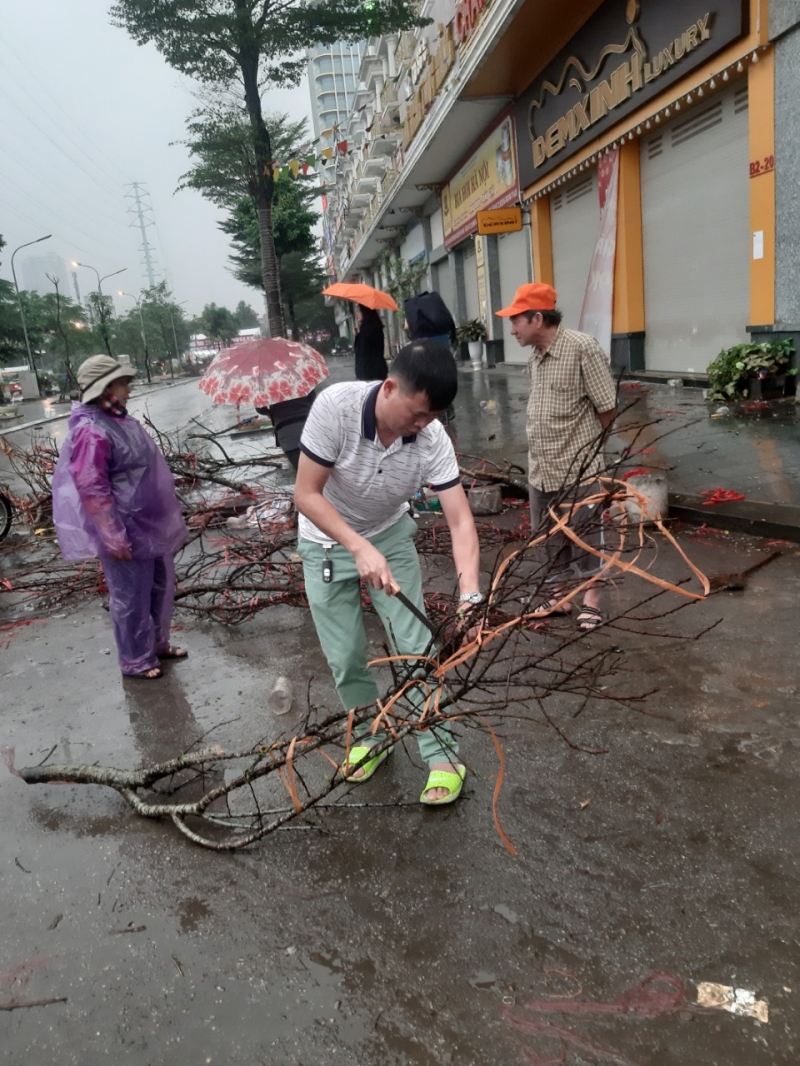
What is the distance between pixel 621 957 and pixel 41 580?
5.52 metres

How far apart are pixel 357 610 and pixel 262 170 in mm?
14849

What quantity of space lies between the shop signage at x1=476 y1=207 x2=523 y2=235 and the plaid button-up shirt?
50.4 ft

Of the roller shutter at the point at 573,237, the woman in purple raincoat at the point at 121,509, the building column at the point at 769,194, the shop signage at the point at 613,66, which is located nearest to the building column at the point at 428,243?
the shop signage at the point at 613,66

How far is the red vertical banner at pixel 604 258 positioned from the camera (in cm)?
1347

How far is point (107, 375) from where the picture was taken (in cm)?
390

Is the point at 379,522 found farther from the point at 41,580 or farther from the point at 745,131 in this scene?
the point at 745,131

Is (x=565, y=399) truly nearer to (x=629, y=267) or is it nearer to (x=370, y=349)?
(x=370, y=349)

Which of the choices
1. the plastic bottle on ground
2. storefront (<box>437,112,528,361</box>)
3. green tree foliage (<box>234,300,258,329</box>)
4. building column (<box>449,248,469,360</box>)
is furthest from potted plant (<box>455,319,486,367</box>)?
green tree foliage (<box>234,300,258,329</box>)

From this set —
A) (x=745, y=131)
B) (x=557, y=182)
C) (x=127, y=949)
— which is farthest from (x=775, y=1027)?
(x=557, y=182)

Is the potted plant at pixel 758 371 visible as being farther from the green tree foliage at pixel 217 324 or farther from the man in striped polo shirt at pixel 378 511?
the green tree foliage at pixel 217 324

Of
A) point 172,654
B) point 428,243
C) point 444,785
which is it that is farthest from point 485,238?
point 444,785

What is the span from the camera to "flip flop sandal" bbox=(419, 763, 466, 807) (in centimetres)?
273

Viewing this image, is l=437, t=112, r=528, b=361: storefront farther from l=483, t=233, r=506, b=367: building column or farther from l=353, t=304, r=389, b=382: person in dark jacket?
l=353, t=304, r=389, b=382: person in dark jacket

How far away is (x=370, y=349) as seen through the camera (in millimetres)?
7953
